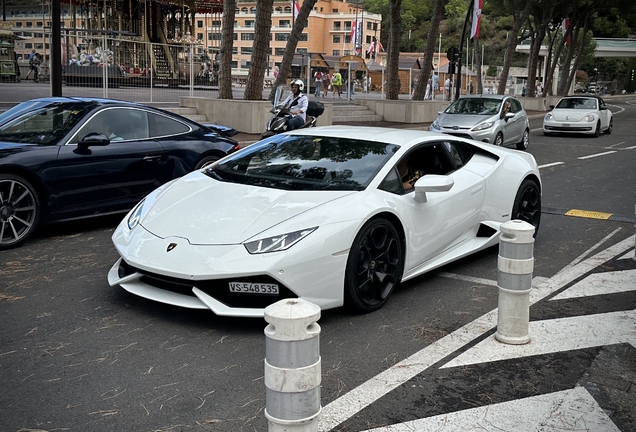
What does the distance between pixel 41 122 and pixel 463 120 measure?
12845 millimetres

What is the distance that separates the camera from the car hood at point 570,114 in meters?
24.2

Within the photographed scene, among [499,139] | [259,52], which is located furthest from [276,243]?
[259,52]

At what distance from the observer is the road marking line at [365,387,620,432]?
3.57m

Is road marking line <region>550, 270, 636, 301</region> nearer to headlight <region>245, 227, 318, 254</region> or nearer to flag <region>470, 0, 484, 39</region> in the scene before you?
headlight <region>245, 227, 318, 254</region>

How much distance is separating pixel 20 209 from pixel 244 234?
330cm

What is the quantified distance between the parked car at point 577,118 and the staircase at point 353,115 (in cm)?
665

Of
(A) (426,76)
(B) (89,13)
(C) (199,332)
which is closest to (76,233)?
(C) (199,332)

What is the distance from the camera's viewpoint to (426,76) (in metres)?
28.7

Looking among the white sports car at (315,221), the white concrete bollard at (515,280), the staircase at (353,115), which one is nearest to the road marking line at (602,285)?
the white sports car at (315,221)

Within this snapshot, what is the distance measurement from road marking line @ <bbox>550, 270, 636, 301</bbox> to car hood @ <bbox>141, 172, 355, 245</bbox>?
216cm

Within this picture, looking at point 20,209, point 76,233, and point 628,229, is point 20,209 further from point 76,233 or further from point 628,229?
point 628,229

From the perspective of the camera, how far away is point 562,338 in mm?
4859

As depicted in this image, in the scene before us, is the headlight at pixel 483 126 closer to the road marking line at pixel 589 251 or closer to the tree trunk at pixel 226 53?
the tree trunk at pixel 226 53

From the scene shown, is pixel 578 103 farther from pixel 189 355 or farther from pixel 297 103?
pixel 189 355
